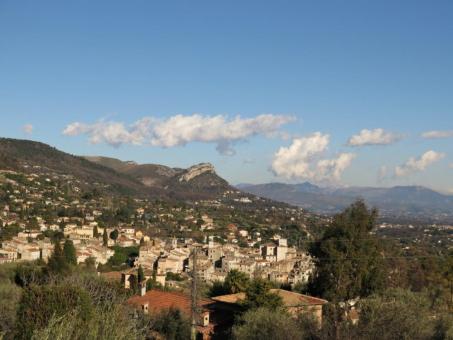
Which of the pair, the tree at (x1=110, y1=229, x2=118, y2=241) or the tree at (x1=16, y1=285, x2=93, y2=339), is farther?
the tree at (x1=110, y1=229, x2=118, y2=241)

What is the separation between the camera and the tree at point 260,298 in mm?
20500

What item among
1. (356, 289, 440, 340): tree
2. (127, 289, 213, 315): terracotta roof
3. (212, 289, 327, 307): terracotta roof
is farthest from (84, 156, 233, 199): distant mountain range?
(356, 289, 440, 340): tree

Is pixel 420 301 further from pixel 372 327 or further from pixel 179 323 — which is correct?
pixel 179 323

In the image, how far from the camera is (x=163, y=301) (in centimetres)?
2525

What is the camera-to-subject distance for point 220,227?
92.8 meters

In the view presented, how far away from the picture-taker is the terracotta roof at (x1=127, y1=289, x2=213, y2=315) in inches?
935

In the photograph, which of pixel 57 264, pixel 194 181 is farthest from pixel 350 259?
pixel 194 181

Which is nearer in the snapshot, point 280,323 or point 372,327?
point 372,327

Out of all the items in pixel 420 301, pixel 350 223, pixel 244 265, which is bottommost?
pixel 244 265

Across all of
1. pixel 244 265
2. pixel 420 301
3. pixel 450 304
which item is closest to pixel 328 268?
pixel 420 301

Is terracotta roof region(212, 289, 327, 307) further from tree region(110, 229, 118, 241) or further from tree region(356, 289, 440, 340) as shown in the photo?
tree region(110, 229, 118, 241)

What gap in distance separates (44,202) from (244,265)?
40036 millimetres

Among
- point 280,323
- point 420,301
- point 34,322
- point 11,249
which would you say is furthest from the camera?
point 11,249

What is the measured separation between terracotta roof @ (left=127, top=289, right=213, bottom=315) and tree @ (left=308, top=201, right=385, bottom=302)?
18.0 feet
